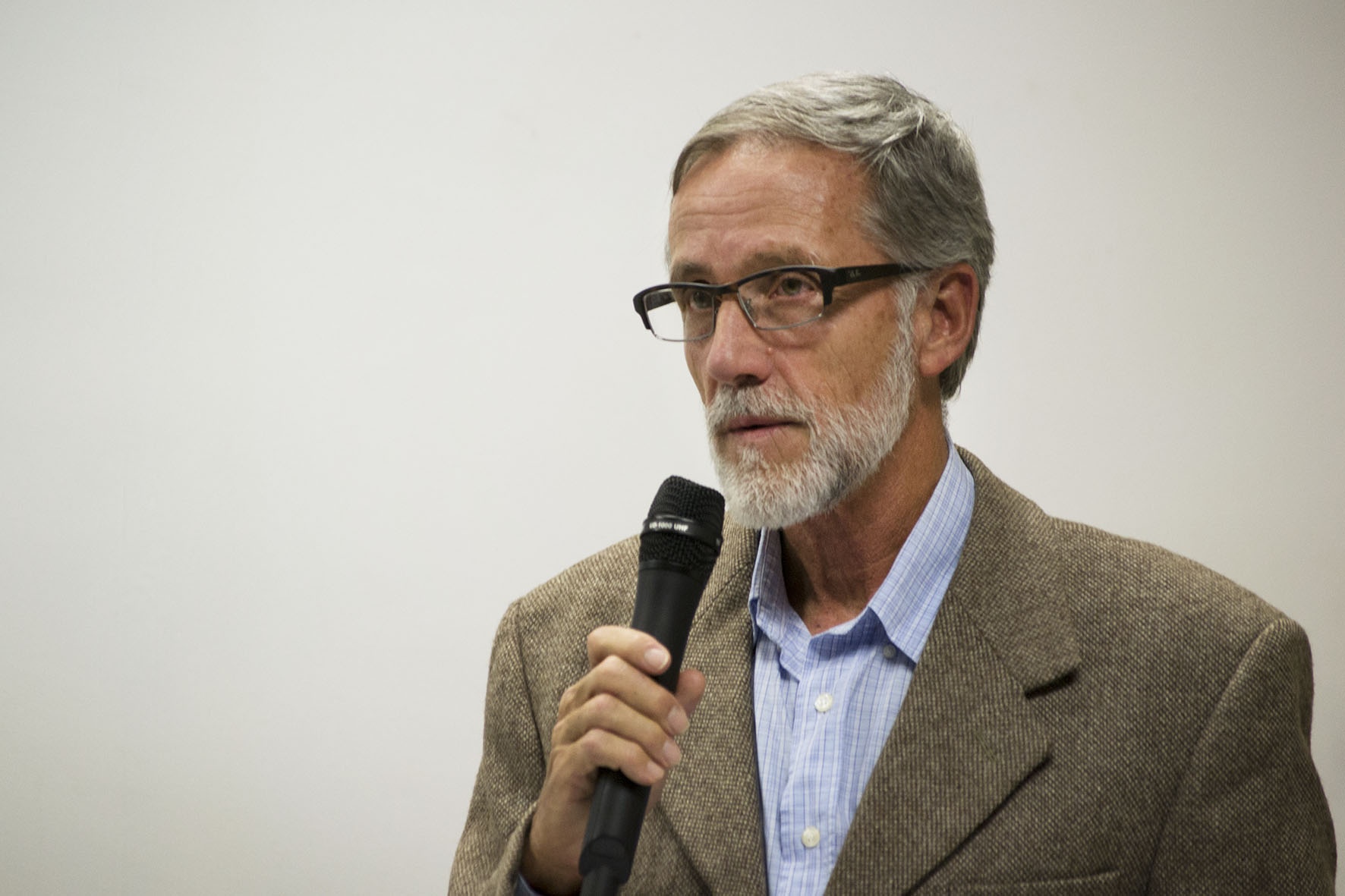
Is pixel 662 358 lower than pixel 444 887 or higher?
higher

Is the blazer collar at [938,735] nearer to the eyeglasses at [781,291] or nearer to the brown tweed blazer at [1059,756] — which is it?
the brown tweed blazer at [1059,756]

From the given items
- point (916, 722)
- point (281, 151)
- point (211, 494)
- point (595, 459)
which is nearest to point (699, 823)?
point (916, 722)

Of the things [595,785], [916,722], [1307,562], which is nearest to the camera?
[595,785]

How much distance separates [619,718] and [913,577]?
53cm

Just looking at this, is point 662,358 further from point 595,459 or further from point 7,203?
point 7,203

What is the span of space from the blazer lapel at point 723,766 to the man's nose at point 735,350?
0.94 ft

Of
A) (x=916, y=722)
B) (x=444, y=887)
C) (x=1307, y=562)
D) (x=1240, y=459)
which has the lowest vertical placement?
(x=444, y=887)

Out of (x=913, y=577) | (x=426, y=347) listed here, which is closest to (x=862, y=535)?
(x=913, y=577)

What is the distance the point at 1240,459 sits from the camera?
210 centimetres

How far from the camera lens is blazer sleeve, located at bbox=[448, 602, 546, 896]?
1.36m

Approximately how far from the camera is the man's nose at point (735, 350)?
128 cm

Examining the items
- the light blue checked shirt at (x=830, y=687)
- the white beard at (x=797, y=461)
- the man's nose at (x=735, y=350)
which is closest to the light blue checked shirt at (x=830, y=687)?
the light blue checked shirt at (x=830, y=687)

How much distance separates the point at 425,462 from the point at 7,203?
94 centimetres

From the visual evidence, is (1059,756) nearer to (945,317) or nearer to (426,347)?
(945,317)
